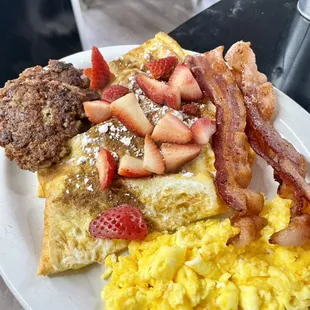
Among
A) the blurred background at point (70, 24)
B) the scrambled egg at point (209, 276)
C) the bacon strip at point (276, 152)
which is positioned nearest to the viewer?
the scrambled egg at point (209, 276)

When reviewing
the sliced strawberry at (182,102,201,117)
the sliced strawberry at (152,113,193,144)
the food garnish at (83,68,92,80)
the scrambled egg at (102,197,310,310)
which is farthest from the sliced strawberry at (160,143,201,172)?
the food garnish at (83,68,92,80)

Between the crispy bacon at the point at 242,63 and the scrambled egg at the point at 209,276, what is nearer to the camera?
the scrambled egg at the point at 209,276

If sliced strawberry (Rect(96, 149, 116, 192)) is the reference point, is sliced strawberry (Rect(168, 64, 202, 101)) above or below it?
above

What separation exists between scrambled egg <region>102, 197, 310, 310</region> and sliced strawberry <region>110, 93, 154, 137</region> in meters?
0.49

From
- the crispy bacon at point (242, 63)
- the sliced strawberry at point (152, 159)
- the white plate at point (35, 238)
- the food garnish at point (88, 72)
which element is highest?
the crispy bacon at point (242, 63)

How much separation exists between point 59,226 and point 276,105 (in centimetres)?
119

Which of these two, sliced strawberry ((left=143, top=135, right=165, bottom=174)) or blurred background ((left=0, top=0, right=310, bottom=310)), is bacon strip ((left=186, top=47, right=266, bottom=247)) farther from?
blurred background ((left=0, top=0, right=310, bottom=310))

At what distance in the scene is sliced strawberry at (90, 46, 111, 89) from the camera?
212 cm

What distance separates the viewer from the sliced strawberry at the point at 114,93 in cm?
201

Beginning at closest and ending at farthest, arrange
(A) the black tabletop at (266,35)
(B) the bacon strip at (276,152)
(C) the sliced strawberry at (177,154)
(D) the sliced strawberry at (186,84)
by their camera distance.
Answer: (B) the bacon strip at (276,152), (C) the sliced strawberry at (177,154), (D) the sliced strawberry at (186,84), (A) the black tabletop at (266,35)

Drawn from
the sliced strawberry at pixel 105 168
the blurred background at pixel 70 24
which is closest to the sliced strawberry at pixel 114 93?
the sliced strawberry at pixel 105 168

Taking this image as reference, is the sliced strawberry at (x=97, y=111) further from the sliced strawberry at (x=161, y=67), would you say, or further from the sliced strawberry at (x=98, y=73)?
the sliced strawberry at (x=161, y=67)

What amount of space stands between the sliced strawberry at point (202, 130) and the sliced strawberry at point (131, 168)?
0.27 m

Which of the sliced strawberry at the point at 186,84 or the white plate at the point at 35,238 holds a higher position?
the sliced strawberry at the point at 186,84
